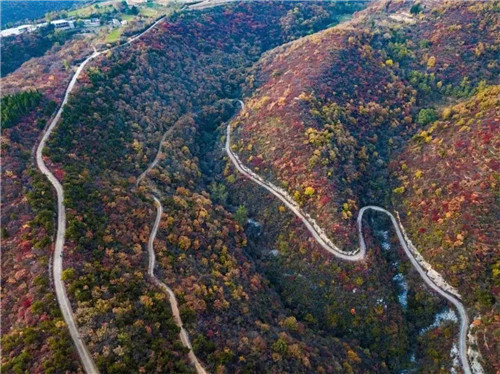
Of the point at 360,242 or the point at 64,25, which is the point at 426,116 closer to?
the point at 360,242

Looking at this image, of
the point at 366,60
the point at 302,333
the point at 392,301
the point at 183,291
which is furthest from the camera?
the point at 366,60

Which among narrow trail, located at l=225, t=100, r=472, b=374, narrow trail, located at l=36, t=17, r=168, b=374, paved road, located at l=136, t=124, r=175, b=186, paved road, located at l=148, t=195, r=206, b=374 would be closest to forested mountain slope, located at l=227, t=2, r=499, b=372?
narrow trail, located at l=225, t=100, r=472, b=374

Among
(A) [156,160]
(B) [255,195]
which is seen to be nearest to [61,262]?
(A) [156,160]

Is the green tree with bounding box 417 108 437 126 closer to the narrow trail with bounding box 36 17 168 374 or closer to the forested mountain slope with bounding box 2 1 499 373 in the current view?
the forested mountain slope with bounding box 2 1 499 373

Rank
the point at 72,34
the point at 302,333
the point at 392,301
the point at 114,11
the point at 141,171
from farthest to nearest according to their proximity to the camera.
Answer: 1. the point at 114,11
2. the point at 72,34
3. the point at 141,171
4. the point at 392,301
5. the point at 302,333

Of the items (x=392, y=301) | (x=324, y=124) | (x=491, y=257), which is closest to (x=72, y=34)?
(x=324, y=124)

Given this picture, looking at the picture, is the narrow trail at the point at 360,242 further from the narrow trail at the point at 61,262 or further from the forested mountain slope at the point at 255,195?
the narrow trail at the point at 61,262

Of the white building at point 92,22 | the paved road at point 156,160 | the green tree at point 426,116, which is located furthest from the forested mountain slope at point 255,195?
the white building at point 92,22

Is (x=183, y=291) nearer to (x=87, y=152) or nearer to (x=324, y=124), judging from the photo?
(x=87, y=152)
